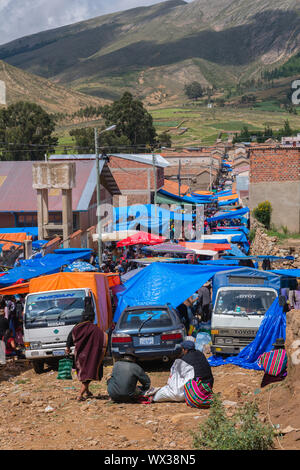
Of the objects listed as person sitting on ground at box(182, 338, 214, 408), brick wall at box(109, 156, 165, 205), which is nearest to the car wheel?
person sitting on ground at box(182, 338, 214, 408)

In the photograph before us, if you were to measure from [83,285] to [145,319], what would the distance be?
254 centimetres

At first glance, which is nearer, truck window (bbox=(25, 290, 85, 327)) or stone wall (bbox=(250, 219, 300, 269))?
truck window (bbox=(25, 290, 85, 327))

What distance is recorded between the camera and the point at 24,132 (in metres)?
81.0

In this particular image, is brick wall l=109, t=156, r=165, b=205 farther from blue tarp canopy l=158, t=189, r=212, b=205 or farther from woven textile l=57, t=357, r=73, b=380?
woven textile l=57, t=357, r=73, b=380

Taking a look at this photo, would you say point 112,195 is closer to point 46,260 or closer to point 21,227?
point 21,227

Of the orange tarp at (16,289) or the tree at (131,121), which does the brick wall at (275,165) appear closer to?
the orange tarp at (16,289)

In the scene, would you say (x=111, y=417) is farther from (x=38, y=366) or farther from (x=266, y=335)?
(x=38, y=366)

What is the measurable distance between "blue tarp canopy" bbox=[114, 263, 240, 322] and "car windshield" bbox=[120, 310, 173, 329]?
2253 mm

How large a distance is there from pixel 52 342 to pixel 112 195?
114ft

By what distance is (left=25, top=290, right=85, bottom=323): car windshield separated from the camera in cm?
1354

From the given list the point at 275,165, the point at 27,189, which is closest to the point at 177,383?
the point at 275,165

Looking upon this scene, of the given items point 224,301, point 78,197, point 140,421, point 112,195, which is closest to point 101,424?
point 140,421

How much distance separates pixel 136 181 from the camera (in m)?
52.3
